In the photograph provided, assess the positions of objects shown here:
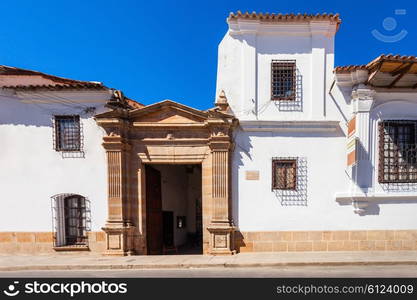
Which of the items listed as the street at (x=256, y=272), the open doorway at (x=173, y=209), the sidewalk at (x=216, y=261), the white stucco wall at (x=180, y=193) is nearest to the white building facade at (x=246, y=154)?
the sidewalk at (x=216, y=261)

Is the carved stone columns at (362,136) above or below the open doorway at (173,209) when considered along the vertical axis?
above

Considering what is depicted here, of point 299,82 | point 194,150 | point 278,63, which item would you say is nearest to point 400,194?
point 299,82

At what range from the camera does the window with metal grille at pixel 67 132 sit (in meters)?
7.66

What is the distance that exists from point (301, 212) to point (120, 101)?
641 cm

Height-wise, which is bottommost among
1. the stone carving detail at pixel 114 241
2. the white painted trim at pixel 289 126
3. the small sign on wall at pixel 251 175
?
the stone carving detail at pixel 114 241

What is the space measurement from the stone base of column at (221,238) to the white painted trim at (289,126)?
Answer: 296cm

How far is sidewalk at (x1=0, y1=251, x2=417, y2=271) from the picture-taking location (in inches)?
247

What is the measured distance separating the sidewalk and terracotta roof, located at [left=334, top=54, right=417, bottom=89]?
487 centimetres

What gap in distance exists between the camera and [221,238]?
7.17 m

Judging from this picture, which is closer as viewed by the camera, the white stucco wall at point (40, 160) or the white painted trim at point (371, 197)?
the white painted trim at point (371, 197)

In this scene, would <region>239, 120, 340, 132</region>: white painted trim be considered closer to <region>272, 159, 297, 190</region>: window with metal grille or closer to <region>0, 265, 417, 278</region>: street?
<region>272, 159, 297, 190</region>: window with metal grille

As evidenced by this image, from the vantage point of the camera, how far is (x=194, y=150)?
754 cm

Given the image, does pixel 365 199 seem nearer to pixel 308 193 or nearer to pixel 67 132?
pixel 308 193

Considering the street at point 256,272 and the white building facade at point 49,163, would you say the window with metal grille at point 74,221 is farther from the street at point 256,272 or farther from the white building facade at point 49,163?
the street at point 256,272
